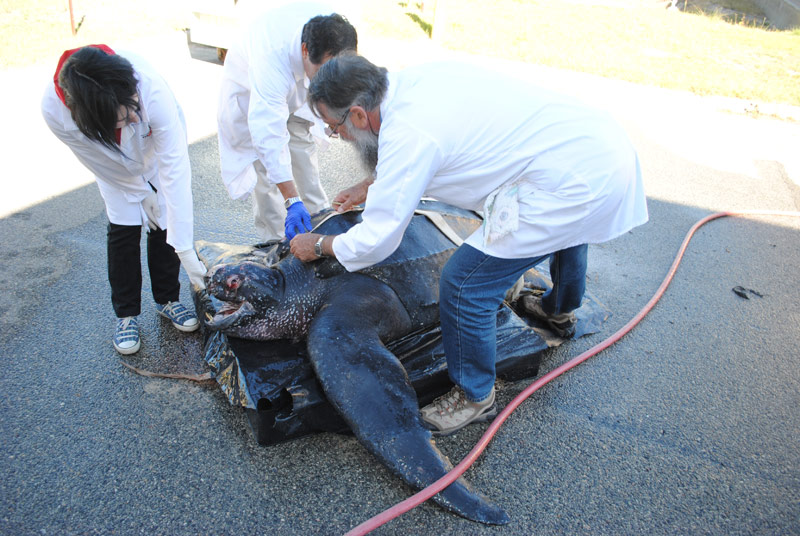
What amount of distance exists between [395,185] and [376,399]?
803mm

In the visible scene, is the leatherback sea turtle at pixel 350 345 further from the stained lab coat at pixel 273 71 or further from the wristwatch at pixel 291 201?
the stained lab coat at pixel 273 71

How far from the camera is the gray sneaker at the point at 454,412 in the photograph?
2.16 metres

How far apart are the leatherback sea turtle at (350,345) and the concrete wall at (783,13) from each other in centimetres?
1520

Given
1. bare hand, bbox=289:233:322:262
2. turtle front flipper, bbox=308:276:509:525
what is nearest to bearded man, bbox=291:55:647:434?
bare hand, bbox=289:233:322:262

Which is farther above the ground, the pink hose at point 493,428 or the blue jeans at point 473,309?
the blue jeans at point 473,309

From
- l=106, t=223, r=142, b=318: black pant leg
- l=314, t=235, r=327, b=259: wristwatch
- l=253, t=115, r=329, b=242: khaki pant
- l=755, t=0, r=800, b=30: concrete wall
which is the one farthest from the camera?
l=755, t=0, r=800, b=30: concrete wall

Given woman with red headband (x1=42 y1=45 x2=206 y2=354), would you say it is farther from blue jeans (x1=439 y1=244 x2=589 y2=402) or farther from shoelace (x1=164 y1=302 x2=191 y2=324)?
blue jeans (x1=439 y1=244 x2=589 y2=402)

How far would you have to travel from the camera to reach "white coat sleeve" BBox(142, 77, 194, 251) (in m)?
2.18

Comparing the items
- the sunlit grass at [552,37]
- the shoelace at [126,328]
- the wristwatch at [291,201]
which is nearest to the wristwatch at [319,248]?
the wristwatch at [291,201]

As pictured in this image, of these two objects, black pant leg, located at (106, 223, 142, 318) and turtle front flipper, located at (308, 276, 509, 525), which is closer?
turtle front flipper, located at (308, 276, 509, 525)

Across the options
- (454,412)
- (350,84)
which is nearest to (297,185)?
(350,84)

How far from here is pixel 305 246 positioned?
→ 2148mm

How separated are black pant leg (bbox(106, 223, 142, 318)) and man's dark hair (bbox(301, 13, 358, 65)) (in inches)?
46.4

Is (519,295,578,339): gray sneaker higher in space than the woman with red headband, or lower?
lower
